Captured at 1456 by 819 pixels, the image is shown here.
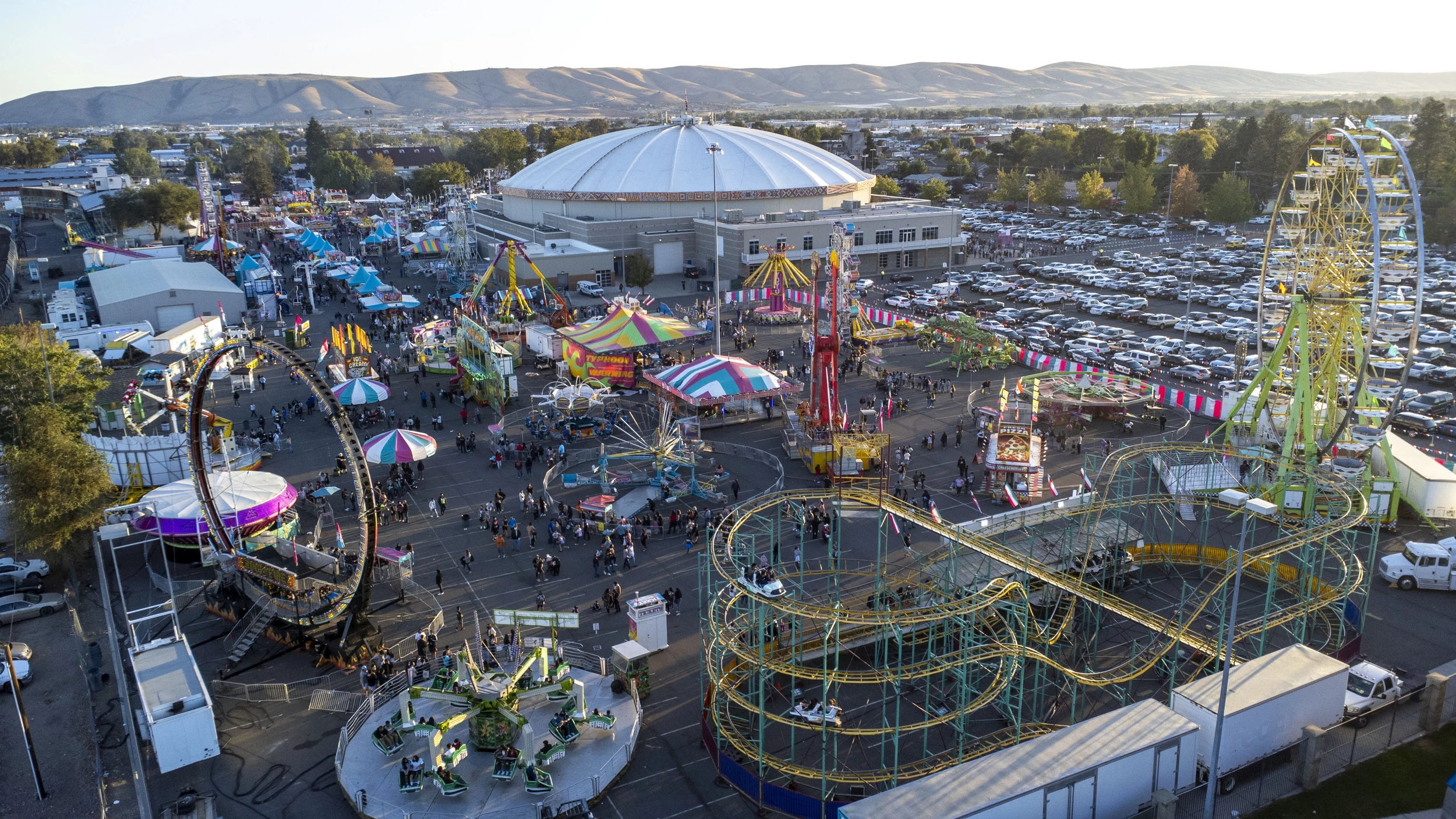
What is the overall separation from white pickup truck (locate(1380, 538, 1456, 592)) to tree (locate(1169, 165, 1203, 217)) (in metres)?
83.0

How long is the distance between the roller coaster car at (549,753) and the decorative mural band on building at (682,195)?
60.0 m

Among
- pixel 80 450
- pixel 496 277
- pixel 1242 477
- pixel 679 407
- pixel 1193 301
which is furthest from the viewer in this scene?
pixel 496 277

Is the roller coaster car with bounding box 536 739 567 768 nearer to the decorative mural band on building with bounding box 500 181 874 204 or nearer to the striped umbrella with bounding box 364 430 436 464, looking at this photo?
the striped umbrella with bounding box 364 430 436 464

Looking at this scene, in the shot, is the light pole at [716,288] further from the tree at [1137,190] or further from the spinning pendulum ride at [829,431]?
the tree at [1137,190]

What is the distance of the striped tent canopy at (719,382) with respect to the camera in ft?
128

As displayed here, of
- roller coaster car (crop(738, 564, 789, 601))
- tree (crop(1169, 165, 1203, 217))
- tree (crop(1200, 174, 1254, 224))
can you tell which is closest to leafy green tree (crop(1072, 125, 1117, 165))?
tree (crop(1169, 165, 1203, 217))

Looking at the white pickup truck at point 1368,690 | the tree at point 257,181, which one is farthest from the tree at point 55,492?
the tree at point 257,181

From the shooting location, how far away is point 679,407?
136 feet

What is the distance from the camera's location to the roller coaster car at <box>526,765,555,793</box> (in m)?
18.2

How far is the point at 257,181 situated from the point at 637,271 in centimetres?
7782

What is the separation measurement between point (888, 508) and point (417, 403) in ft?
91.6

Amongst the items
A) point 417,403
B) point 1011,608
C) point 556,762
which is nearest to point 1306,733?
point 1011,608

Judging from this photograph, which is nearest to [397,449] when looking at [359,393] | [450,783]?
[359,393]

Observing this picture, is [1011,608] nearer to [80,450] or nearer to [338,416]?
[338,416]
